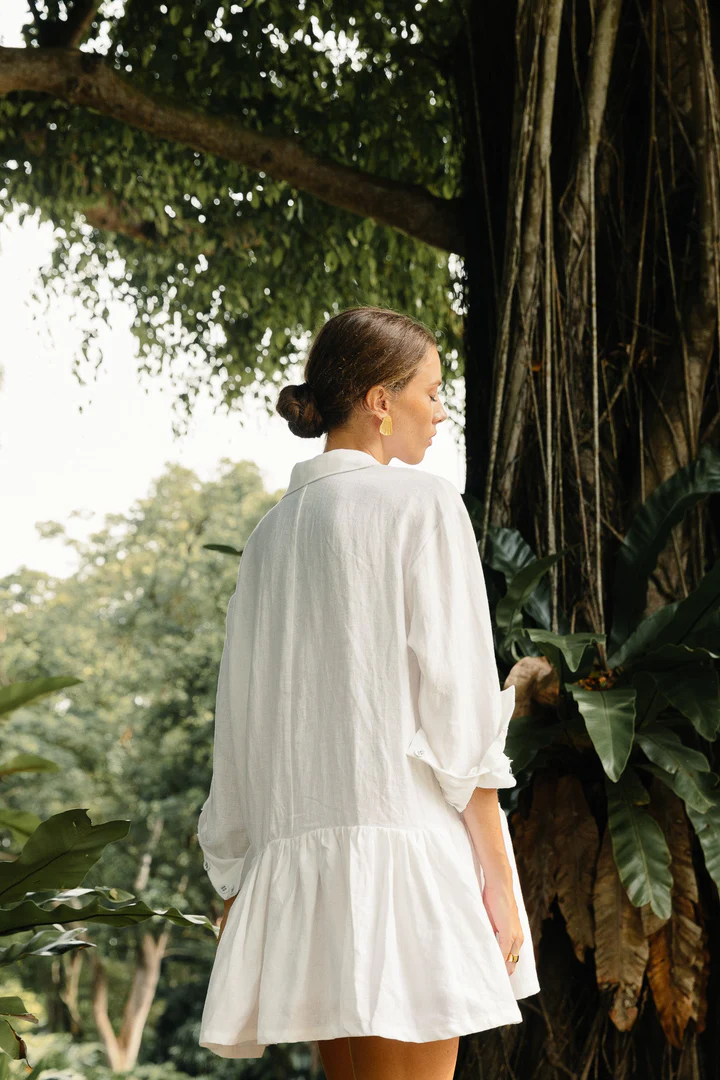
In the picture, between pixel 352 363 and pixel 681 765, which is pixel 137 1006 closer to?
pixel 681 765

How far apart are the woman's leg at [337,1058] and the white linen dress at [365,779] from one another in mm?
69

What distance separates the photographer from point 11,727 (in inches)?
438

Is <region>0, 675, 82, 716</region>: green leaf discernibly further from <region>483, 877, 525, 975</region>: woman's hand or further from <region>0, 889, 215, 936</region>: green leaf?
<region>483, 877, 525, 975</region>: woman's hand

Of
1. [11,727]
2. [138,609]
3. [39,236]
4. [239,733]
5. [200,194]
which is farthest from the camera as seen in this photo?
[138,609]

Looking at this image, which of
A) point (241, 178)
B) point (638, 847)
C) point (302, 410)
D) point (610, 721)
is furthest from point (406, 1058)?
point (241, 178)

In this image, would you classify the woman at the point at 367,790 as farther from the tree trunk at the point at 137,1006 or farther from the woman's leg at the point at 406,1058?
the tree trunk at the point at 137,1006

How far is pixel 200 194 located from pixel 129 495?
1046cm

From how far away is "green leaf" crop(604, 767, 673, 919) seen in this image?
1.88m

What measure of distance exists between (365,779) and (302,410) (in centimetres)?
47

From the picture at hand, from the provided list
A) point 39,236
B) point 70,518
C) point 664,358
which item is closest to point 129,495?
point 70,518

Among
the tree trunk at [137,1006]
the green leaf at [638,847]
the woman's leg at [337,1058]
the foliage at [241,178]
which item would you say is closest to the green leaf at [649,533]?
the green leaf at [638,847]

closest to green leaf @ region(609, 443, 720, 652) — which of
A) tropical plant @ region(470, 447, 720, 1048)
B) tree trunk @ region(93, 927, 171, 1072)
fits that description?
tropical plant @ region(470, 447, 720, 1048)

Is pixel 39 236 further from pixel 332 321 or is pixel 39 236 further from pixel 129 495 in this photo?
pixel 129 495

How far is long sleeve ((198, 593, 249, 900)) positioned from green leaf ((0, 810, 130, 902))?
0.31 m
